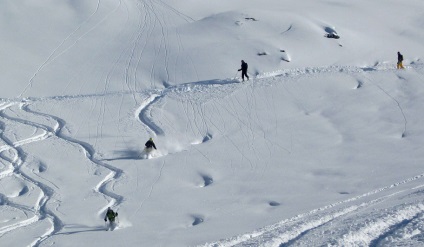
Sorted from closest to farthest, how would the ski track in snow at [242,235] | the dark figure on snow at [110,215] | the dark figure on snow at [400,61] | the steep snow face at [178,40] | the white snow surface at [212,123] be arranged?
the ski track in snow at [242,235]
the dark figure on snow at [110,215]
the white snow surface at [212,123]
the dark figure on snow at [400,61]
the steep snow face at [178,40]

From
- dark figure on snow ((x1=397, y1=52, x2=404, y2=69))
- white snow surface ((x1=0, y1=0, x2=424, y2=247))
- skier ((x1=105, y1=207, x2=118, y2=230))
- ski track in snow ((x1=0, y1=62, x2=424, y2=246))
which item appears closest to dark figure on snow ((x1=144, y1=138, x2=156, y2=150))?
white snow surface ((x1=0, y1=0, x2=424, y2=247))

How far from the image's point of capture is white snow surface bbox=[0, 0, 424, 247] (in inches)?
860

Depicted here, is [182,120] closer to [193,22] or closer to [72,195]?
[72,195]

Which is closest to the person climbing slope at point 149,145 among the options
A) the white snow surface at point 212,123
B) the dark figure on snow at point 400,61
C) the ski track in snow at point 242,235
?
the white snow surface at point 212,123

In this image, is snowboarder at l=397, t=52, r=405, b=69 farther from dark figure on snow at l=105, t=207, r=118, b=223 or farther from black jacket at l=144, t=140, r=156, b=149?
dark figure on snow at l=105, t=207, r=118, b=223

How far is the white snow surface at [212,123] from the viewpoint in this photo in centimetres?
2184

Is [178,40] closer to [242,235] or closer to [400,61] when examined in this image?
[400,61]

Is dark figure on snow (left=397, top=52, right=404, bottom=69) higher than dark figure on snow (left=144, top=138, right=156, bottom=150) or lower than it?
higher

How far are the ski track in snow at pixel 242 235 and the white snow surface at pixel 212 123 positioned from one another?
0.24 feet

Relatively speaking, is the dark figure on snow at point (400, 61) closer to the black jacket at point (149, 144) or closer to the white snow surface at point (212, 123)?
the white snow surface at point (212, 123)

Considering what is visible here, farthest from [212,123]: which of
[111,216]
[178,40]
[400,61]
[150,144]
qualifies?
[400,61]

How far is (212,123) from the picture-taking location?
30531mm

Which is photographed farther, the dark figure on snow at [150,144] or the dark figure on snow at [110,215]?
the dark figure on snow at [150,144]

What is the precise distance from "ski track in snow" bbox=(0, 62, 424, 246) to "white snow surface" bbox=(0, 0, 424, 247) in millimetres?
75
